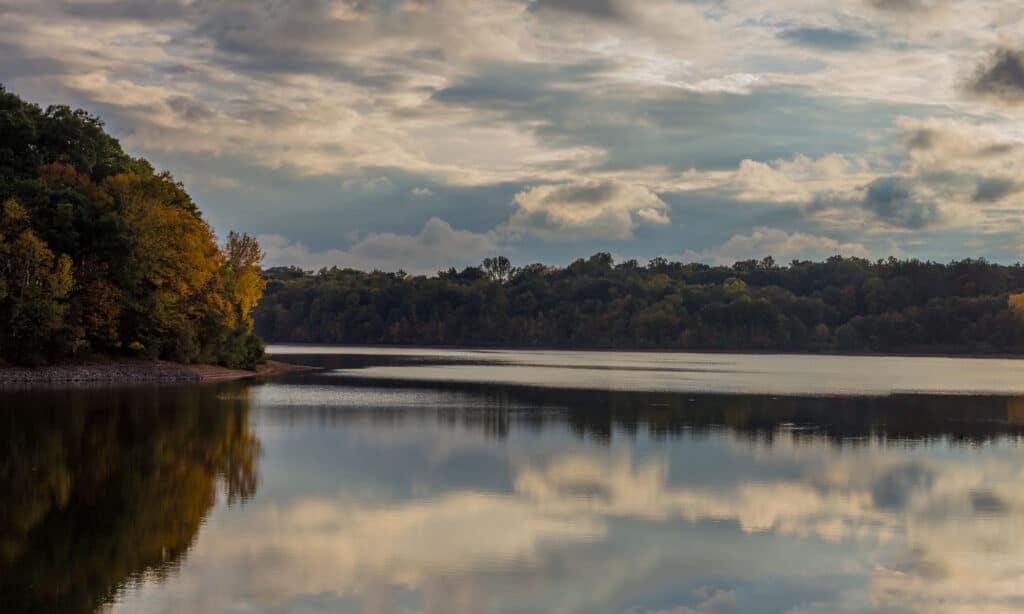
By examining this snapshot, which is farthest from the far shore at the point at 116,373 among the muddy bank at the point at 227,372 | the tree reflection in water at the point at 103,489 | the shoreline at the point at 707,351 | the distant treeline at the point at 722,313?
the distant treeline at the point at 722,313

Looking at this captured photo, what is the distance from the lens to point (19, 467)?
22.2 m

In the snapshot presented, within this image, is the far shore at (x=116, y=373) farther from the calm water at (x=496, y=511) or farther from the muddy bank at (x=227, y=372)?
the calm water at (x=496, y=511)

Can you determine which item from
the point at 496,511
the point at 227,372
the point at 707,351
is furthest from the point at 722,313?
the point at 496,511

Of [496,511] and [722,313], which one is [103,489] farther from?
[722,313]

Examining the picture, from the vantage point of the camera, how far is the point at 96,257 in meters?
54.4

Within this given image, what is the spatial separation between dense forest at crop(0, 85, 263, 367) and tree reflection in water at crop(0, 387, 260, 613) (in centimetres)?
1487

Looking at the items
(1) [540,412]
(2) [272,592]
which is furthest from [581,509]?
(1) [540,412]

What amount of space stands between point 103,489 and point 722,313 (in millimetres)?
156132

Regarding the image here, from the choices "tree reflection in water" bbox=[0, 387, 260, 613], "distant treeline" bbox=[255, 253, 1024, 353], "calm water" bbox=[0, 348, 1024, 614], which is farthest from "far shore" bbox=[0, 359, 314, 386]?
"distant treeline" bbox=[255, 253, 1024, 353]

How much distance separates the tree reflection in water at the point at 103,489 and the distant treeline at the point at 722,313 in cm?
12879

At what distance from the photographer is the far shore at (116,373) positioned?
1943 inches

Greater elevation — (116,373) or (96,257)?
(96,257)

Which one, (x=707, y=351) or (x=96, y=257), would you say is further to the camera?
(x=707, y=351)

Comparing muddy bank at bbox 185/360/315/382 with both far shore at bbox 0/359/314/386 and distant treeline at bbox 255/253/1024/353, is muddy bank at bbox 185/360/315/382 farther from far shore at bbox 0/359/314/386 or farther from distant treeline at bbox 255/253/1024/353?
distant treeline at bbox 255/253/1024/353
